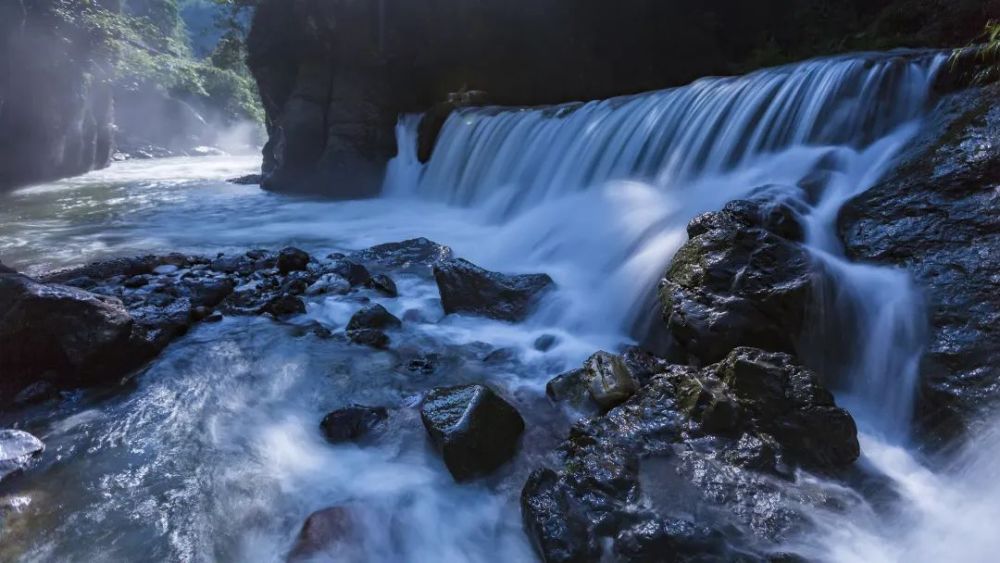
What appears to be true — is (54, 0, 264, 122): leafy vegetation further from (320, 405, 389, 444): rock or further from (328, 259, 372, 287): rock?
(320, 405, 389, 444): rock

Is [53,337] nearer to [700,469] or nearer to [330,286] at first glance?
[330,286]

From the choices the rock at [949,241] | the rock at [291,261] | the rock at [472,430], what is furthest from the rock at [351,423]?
the rock at [291,261]

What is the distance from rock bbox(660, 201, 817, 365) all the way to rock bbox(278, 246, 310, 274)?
16.8 feet

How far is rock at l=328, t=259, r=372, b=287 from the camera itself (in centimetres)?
691

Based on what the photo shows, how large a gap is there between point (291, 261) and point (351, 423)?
4179mm

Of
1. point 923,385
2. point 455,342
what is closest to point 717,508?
point 923,385

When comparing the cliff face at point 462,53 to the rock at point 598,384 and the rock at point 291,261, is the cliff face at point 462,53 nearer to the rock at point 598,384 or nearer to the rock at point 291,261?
the rock at point 291,261

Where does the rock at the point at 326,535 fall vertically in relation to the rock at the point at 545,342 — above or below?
below

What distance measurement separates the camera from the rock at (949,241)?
130 inches

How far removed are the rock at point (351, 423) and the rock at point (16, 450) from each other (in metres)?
1.78

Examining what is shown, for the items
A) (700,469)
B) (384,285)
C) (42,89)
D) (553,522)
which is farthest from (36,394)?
(42,89)

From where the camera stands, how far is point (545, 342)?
5211 millimetres

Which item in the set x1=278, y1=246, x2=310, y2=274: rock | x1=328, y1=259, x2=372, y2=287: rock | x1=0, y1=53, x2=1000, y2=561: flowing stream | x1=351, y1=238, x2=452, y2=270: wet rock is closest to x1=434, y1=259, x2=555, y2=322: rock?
x1=0, y1=53, x2=1000, y2=561: flowing stream

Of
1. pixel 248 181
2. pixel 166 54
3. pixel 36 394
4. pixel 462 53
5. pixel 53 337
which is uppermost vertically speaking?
pixel 462 53
